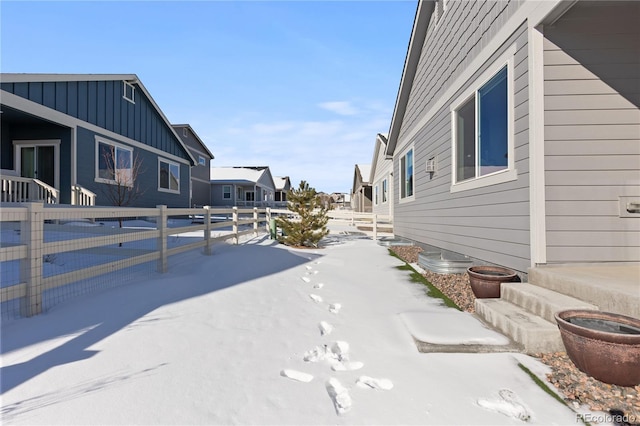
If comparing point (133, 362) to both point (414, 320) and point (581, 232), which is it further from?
point (581, 232)

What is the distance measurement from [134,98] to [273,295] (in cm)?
1275

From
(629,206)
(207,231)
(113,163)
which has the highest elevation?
(113,163)

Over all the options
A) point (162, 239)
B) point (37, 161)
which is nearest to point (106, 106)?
point (37, 161)

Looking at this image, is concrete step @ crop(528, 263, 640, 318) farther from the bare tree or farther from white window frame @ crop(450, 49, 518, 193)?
the bare tree

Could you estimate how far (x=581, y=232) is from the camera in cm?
369

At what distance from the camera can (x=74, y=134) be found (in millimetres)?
10000

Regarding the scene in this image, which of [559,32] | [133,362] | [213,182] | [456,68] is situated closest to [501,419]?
[133,362]

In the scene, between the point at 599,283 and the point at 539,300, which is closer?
the point at 599,283

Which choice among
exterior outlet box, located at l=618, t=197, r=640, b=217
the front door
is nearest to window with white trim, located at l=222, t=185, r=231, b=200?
the front door

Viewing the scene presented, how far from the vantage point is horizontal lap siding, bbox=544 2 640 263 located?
3688mm

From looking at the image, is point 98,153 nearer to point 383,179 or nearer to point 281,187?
point 383,179

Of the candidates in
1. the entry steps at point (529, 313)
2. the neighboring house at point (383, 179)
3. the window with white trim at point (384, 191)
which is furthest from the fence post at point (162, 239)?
the window with white trim at point (384, 191)

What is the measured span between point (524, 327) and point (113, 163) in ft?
43.6

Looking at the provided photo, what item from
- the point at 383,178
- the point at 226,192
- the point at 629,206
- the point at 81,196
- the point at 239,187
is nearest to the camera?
the point at 629,206
